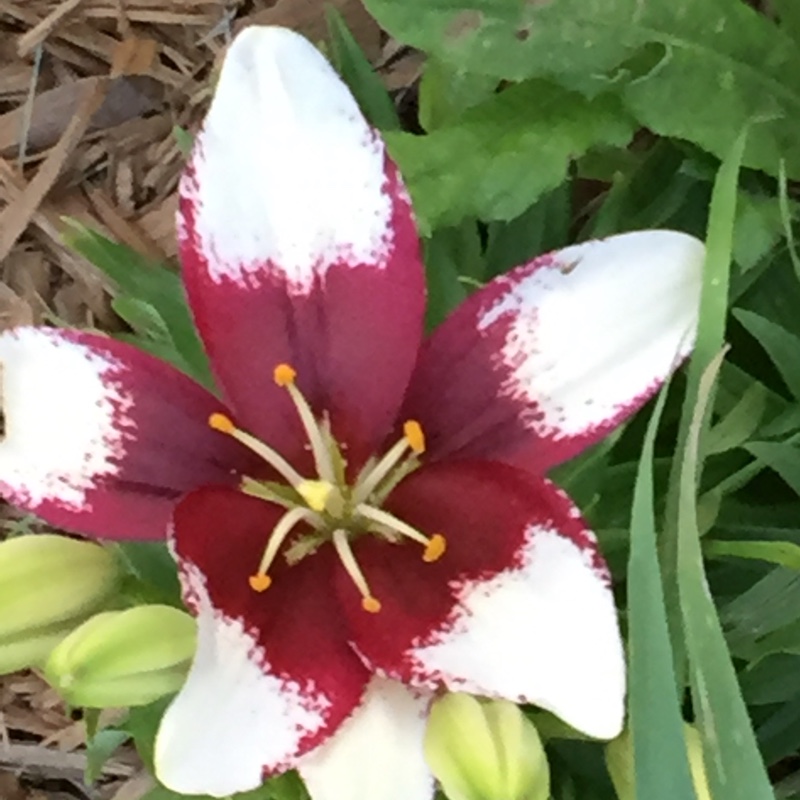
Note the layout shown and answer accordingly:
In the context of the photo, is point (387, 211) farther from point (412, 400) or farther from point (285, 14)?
point (285, 14)

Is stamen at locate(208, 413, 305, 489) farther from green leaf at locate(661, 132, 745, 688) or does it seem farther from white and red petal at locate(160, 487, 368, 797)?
green leaf at locate(661, 132, 745, 688)

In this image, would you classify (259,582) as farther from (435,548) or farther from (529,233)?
(529,233)

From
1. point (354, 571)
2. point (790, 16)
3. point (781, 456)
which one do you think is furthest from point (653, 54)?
point (354, 571)

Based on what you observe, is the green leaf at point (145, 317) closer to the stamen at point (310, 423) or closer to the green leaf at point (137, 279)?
the green leaf at point (137, 279)

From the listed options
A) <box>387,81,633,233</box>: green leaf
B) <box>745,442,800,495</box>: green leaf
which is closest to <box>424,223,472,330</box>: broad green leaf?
<box>387,81,633,233</box>: green leaf

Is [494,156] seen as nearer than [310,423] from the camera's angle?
No

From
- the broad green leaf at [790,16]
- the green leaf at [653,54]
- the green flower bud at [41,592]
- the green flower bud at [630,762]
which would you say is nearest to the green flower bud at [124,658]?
the green flower bud at [41,592]
